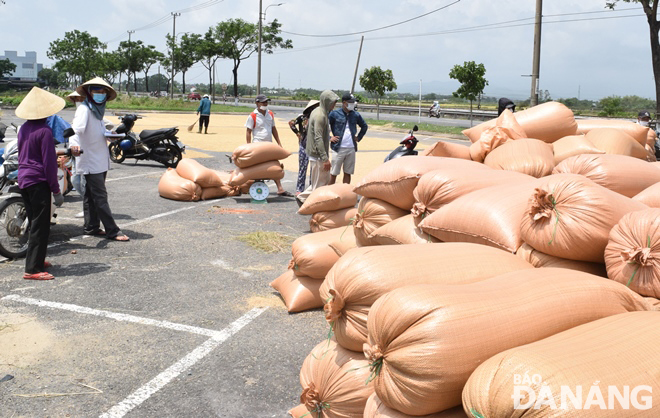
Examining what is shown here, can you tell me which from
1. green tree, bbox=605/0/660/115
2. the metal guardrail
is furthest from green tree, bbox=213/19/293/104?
green tree, bbox=605/0/660/115

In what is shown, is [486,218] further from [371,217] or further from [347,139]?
[347,139]

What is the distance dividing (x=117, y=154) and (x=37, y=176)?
29.5ft

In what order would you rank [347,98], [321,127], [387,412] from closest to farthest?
[387,412] → [321,127] → [347,98]

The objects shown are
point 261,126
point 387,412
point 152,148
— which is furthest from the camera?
point 152,148

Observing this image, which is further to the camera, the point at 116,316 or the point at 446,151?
the point at 446,151

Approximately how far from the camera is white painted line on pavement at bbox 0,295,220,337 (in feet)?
14.7

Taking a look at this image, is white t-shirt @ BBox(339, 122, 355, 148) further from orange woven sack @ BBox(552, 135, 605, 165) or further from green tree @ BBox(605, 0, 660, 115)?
green tree @ BBox(605, 0, 660, 115)

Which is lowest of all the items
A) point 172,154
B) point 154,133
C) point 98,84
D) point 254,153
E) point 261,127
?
point 172,154

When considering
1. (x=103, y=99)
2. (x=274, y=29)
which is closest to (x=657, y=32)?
(x=103, y=99)

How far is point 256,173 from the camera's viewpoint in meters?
Answer: 9.74

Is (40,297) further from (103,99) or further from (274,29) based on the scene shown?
(274,29)

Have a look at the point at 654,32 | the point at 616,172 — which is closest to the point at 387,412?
the point at 616,172

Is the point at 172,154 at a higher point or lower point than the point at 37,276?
higher

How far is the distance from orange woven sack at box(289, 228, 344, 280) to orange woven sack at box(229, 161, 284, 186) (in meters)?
4.92
